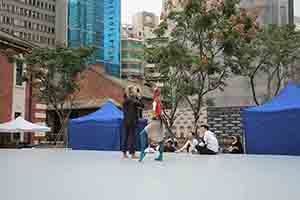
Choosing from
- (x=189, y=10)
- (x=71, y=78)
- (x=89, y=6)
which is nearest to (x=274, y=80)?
(x=189, y=10)

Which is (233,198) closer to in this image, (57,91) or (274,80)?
(274,80)

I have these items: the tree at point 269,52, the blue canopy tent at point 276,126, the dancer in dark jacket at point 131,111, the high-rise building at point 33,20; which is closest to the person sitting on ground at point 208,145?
the blue canopy tent at point 276,126

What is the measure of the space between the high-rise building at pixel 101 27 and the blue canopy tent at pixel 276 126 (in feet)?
160

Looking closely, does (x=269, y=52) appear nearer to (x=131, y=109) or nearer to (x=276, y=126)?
(x=276, y=126)

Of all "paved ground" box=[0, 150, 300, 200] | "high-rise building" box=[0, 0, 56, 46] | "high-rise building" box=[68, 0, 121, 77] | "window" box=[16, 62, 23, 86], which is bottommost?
"paved ground" box=[0, 150, 300, 200]

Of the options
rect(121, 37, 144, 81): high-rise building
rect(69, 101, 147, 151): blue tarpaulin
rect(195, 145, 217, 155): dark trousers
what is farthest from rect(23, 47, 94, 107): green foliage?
rect(121, 37, 144, 81): high-rise building

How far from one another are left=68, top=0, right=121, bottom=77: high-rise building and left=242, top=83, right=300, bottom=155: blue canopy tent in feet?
160

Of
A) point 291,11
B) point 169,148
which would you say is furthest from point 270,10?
point 169,148

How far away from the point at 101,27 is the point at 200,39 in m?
47.3

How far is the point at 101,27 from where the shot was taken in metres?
63.0

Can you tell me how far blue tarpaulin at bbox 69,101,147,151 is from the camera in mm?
15141

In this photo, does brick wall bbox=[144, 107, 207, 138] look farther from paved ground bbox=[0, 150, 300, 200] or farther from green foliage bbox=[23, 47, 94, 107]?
paved ground bbox=[0, 150, 300, 200]

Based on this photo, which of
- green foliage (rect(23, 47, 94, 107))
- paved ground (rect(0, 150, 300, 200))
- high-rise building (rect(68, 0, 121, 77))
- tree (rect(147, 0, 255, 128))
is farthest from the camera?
high-rise building (rect(68, 0, 121, 77))

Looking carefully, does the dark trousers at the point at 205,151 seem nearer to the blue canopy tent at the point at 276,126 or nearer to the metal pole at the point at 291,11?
the blue canopy tent at the point at 276,126
